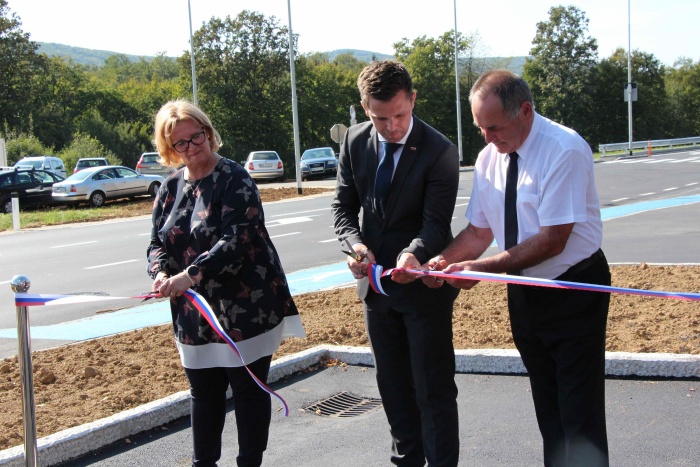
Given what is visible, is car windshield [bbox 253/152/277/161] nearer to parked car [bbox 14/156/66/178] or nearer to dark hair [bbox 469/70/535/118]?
parked car [bbox 14/156/66/178]

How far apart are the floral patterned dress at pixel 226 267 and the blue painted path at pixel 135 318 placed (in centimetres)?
469

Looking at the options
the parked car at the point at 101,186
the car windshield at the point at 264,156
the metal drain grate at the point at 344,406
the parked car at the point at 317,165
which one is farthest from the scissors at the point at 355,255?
the car windshield at the point at 264,156

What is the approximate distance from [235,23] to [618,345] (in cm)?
5424

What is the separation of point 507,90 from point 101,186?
27.9m

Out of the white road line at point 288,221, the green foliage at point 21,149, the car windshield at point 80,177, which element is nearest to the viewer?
the white road line at point 288,221

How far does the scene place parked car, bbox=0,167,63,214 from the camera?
90.7 feet

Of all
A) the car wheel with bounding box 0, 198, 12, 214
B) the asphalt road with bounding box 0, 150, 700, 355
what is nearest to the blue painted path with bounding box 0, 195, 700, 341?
the asphalt road with bounding box 0, 150, 700, 355

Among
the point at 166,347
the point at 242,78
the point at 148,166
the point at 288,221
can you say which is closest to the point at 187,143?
the point at 166,347

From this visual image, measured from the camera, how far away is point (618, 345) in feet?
19.4

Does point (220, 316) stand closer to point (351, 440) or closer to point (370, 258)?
point (370, 258)

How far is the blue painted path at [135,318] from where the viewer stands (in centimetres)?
836

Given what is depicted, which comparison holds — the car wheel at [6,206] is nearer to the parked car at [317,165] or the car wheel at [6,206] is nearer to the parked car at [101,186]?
the parked car at [101,186]

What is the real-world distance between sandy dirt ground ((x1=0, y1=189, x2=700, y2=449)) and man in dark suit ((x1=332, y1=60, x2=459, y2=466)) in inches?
85.3

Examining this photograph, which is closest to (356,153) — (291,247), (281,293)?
(281,293)
